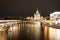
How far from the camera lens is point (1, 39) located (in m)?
4.89

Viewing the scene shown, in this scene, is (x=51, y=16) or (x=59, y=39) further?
(x=51, y=16)

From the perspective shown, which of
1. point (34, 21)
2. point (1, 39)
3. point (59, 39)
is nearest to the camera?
point (1, 39)

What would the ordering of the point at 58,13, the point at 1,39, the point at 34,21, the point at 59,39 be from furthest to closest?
the point at 34,21, the point at 58,13, the point at 59,39, the point at 1,39

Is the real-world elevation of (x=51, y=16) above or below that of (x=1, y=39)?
above

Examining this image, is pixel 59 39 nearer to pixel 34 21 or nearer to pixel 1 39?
pixel 1 39

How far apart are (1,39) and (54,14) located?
15.6 metres

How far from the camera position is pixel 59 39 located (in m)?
5.47

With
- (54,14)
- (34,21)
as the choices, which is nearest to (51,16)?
(54,14)

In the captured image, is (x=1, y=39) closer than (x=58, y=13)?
Yes

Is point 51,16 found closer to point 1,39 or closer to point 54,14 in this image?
point 54,14

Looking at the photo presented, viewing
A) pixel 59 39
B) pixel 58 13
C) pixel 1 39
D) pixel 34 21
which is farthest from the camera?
pixel 34 21

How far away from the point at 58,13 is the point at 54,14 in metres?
0.60

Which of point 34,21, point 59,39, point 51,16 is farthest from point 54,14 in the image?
point 59,39

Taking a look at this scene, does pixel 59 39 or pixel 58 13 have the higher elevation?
pixel 58 13
